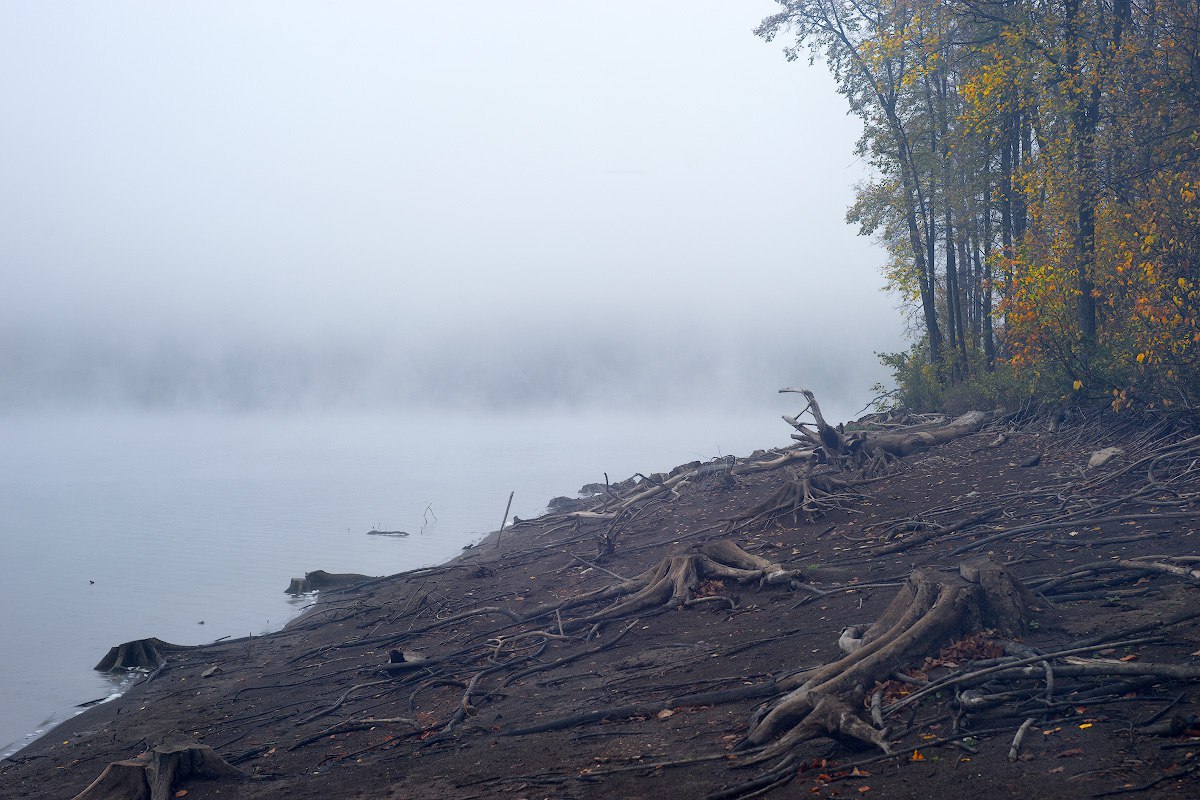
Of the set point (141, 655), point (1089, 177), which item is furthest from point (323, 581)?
point (1089, 177)

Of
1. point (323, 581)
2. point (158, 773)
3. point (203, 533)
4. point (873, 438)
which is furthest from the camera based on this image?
point (203, 533)

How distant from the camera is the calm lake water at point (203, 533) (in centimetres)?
1845

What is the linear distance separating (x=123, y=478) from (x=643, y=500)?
56.1 m

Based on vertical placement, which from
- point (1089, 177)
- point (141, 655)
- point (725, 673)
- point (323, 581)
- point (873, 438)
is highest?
point (1089, 177)

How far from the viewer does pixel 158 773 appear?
26.6ft

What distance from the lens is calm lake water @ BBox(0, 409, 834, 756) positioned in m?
18.5

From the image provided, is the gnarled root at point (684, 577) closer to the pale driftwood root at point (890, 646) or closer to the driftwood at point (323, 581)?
the pale driftwood root at point (890, 646)

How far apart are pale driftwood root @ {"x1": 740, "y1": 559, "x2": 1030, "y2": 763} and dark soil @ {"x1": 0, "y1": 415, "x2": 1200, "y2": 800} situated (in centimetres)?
13

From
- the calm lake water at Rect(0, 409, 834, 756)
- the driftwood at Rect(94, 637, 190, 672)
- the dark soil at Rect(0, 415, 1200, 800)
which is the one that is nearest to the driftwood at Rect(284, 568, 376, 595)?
the calm lake water at Rect(0, 409, 834, 756)

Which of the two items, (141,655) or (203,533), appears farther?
(203,533)

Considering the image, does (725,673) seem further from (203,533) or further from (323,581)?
(203,533)

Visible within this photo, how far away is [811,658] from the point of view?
8.27 m

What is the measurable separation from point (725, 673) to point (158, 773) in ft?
17.6

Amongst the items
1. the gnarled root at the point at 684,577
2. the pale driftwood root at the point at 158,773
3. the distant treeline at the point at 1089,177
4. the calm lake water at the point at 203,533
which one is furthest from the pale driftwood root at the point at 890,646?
the calm lake water at the point at 203,533
